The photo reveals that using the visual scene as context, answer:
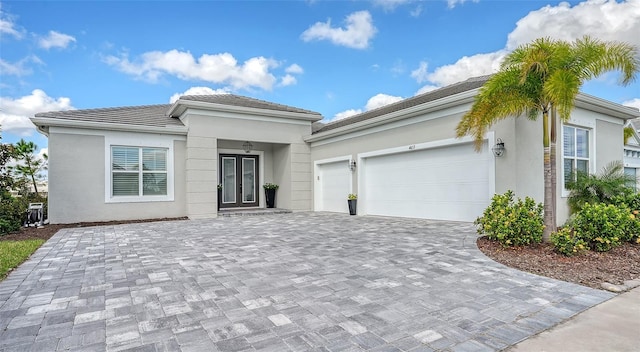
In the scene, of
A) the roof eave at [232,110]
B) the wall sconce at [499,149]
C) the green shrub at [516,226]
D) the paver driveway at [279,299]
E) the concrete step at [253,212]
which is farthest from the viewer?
the concrete step at [253,212]

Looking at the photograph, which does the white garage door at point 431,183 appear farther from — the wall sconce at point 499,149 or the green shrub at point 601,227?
the green shrub at point 601,227

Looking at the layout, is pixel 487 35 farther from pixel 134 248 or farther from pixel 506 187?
pixel 134 248

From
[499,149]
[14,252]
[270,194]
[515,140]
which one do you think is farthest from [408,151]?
[14,252]

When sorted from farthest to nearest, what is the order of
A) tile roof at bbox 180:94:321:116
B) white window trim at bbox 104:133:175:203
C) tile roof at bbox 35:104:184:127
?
tile roof at bbox 180:94:321:116
white window trim at bbox 104:133:175:203
tile roof at bbox 35:104:184:127

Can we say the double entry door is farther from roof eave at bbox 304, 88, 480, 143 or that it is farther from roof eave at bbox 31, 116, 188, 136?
roof eave at bbox 304, 88, 480, 143

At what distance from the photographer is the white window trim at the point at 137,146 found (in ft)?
34.8

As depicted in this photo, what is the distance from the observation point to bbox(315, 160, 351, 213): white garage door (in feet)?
41.5

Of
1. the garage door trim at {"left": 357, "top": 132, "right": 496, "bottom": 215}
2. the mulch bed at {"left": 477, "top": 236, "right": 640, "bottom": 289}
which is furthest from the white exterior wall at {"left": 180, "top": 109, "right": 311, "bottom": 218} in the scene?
the mulch bed at {"left": 477, "top": 236, "right": 640, "bottom": 289}

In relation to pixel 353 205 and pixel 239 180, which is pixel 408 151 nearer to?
pixel 353 205

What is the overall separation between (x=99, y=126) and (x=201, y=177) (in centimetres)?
346

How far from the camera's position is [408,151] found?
10.2 metres

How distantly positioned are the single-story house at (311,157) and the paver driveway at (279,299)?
3343mm

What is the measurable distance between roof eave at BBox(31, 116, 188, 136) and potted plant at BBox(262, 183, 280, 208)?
4.27m

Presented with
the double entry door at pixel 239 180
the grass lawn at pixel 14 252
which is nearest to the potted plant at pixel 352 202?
the double entry door at pixel 239 180
